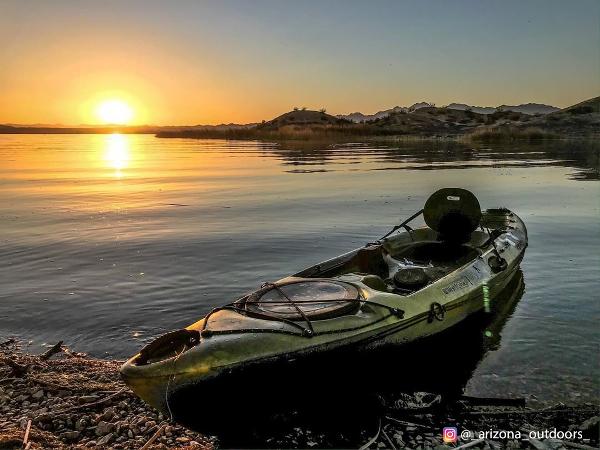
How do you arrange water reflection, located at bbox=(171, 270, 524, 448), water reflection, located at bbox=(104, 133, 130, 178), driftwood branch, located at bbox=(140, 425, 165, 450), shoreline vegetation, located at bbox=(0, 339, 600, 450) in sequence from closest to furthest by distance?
driftwood branch, located at bbox=(140, 425, 165, 450), shoreline vegetation, located at bbox=(0, 339, 600, 450), water reflection, located at bbox=(171, 270, 524, 448), water reflection, located at bbox=(104, 133, 130, 178)

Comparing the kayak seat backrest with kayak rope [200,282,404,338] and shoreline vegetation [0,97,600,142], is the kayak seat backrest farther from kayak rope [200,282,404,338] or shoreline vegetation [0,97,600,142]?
shoreline vegetation [0,97,600,142]

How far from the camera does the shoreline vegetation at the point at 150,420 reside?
5.74m

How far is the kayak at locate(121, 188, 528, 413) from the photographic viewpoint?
5.80 m

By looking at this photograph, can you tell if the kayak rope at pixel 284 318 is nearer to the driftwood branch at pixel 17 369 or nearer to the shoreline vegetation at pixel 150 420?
the shoreline vegetation at pixel 150 420

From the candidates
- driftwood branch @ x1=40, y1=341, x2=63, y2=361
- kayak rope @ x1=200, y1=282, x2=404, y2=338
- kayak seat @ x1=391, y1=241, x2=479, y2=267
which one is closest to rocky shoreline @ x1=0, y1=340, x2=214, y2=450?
driftwood branch @ x1=40, y1=341, x2=63, y2=361

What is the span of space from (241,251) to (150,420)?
31.2 feet

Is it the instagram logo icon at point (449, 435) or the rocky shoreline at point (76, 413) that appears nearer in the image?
the rocky shoreline at point (76, 413)

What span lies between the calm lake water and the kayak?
0.93 meters

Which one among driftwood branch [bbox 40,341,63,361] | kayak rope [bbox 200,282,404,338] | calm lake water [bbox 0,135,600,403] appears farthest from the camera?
calm lake water [bbox 0,135,600,403]

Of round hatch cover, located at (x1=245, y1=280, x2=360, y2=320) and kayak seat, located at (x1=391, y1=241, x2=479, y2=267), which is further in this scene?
kayak seat, located at (x1=391, y1=241, x2=479, y2=267)

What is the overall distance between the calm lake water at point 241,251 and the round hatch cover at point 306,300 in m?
2.09

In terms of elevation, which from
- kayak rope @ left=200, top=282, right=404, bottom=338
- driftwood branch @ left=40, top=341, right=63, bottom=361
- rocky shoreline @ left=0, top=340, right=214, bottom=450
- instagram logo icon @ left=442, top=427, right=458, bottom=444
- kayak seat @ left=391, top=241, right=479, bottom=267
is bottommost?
instagram logo icon @ left=442, top=427, right=458, bottom=444

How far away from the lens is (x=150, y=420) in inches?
242

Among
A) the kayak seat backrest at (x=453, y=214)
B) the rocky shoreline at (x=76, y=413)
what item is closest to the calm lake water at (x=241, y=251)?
the rocky shoreline at (x=76, y=413)
